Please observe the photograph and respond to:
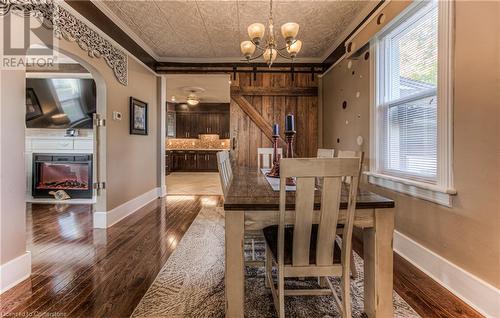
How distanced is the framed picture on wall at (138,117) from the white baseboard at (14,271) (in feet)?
7.55

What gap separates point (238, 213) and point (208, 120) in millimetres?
8632

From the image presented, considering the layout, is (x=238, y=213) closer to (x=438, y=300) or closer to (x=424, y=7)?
(x=438, y=300)

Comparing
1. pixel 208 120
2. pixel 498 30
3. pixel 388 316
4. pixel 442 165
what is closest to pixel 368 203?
pixel 388 316

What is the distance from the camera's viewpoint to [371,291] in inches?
58.7

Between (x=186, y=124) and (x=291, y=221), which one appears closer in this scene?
(x=291, y=221)

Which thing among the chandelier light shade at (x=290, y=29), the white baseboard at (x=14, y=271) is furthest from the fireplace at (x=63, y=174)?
the chandelier light shade at (x=290, y=29)

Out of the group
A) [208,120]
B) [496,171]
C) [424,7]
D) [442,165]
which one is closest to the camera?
[496,171]

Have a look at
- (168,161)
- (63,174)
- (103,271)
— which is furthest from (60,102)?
(168,161)

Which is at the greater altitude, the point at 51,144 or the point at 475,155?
the point at 51,144

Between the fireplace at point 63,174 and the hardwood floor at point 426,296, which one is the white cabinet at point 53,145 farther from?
the hardwood floor at point 426,296

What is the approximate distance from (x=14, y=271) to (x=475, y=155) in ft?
11.2

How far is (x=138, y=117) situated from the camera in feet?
13.4

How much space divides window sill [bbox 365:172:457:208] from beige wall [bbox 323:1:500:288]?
0.05 metres

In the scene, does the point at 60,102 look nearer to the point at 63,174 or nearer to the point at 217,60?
the point at 63,174
